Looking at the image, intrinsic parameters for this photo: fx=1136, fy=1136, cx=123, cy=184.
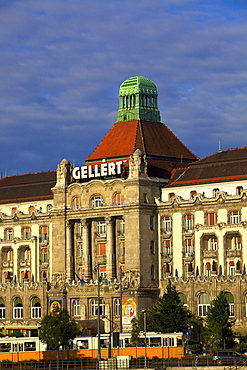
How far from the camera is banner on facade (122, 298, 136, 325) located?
19188 cm

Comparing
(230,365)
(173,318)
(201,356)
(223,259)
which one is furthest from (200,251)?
(230,365)

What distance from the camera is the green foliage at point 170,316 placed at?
17500cm

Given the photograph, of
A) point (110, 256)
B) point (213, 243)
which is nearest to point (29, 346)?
point (110, 256)

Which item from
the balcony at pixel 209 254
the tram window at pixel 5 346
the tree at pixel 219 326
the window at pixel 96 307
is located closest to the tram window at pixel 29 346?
the tram window at pixel 5 346

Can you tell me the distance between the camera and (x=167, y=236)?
196750 mm

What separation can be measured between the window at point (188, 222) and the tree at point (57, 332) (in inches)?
1394

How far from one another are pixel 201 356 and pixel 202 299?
34.7 metres

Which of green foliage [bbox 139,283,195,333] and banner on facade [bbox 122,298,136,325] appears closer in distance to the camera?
green foliage [bbox 139,283,195,333]

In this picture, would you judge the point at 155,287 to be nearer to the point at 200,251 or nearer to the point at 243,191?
the point at 200,251

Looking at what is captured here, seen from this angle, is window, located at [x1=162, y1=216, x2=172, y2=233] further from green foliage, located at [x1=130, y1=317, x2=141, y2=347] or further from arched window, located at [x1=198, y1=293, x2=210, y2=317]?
green foliage, located at [x1=130, y1=317, x2=141, y2=347]

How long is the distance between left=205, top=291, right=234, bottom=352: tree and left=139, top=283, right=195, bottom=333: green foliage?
14.5 feet

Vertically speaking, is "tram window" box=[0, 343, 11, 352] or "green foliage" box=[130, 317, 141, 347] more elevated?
"green foliage" box=[130, 317, 141, 347]

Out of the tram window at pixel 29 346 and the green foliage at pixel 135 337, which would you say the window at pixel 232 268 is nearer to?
the green foliage at pixel 135 337

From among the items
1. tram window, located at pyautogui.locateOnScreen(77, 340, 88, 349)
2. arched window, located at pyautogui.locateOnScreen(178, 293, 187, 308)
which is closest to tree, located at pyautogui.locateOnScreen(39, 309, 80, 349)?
tram window, located at pyautogui.locateOnScreen(77, 340, 88, 349)
